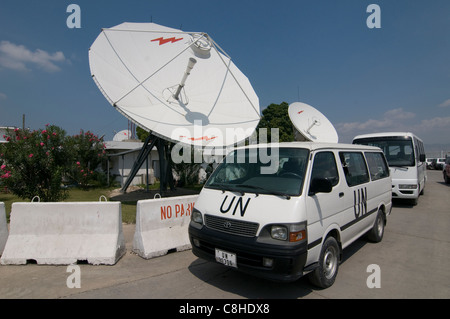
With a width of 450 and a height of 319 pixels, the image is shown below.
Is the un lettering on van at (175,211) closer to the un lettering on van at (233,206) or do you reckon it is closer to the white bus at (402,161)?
the un lettering on van at (233,206)

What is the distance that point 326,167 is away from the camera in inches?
166

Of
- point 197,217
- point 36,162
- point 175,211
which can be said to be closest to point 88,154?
point 36,162

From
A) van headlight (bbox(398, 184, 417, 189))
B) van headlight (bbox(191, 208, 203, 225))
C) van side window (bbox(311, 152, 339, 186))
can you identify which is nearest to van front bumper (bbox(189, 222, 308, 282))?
van headlight (bbox(191, 208, 203, 225))

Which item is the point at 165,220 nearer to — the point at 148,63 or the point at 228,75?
the point at 148,63

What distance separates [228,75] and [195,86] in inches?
78.5

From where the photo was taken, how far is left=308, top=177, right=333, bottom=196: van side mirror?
11.5 ft

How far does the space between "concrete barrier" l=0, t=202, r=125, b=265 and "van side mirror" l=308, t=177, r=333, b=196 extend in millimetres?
3524

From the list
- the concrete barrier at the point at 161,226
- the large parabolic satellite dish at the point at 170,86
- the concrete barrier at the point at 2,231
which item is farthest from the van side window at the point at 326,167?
the large parabolic satellite dish at the point at 170,86

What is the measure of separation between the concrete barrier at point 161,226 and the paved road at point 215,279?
183 millimetres

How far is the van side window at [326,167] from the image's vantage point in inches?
156

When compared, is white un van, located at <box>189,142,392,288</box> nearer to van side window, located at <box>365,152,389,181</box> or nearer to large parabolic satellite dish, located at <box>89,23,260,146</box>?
van side window, located at <box>365,152,389,181</box>

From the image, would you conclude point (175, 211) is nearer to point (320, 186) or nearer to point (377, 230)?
point (320, 186)

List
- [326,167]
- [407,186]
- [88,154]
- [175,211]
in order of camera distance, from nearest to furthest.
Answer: [326,167] → [175,211] → [407,186] → [88,154]

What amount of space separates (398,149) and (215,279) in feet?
32.0
